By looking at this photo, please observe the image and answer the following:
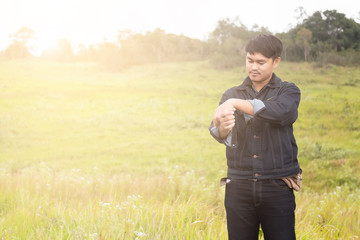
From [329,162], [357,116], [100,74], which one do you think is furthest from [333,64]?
[100,74]

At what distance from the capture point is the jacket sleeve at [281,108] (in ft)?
5.08

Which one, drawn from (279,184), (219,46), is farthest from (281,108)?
(219,46)

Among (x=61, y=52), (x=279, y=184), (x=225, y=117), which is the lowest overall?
(x=279, y=184)

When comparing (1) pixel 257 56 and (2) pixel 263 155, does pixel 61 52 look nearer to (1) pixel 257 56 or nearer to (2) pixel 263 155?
(1) pixel 257 56

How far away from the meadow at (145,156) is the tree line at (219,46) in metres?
0.53

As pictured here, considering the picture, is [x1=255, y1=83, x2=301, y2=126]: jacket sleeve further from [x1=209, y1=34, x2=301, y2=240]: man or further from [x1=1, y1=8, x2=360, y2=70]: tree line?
[x1=1, y1=8, x2=360, y2=70]: tree line

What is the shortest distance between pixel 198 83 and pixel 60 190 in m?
12.7

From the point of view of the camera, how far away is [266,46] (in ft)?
5.39

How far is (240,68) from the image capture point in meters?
13.1

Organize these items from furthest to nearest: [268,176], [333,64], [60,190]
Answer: [333,64] → [60,190] → [268,176]

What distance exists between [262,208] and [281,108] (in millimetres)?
540

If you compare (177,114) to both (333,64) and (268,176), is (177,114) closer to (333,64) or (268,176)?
(333,64)

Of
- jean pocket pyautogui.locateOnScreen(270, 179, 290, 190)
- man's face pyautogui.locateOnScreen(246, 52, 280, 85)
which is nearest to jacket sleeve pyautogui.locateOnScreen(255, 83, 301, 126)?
man's face pyautogui.locateOnScreen(246, 52, 280, 85)

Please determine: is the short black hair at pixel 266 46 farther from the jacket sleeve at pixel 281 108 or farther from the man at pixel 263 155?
the jacket sleeve at pixel 281 108
